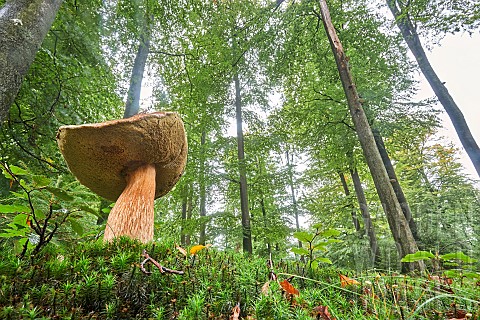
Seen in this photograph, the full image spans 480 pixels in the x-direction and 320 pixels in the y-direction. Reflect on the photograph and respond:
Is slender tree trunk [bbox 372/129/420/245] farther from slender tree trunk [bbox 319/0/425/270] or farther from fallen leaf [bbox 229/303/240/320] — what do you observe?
fallen leaf [bbox 229/303/240/320]

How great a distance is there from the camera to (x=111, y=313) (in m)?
0.86

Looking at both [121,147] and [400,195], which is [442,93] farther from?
[121,147]

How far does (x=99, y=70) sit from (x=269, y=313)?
5110 mm

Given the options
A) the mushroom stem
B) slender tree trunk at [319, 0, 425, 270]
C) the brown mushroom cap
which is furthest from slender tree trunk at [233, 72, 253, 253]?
the mushroom stem

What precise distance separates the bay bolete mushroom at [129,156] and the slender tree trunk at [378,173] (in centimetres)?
273

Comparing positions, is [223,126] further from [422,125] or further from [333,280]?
[333,280]

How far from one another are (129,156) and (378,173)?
127 inches

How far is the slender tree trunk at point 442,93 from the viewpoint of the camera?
550cm

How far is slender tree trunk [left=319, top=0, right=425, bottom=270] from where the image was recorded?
9.58 feet

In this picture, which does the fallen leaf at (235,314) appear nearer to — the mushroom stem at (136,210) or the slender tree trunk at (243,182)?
the mushroom stem at (136,210)

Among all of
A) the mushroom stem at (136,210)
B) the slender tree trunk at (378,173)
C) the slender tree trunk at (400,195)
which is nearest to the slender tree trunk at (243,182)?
the slender tree trunk at (378,173)

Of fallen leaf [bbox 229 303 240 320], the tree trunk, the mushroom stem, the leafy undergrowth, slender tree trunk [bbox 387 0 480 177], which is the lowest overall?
fallen leaf [bbox 229 303 240 320]

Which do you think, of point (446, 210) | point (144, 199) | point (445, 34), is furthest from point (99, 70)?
point (446, 210)

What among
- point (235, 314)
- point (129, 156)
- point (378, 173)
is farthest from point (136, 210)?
point (378, 173)
